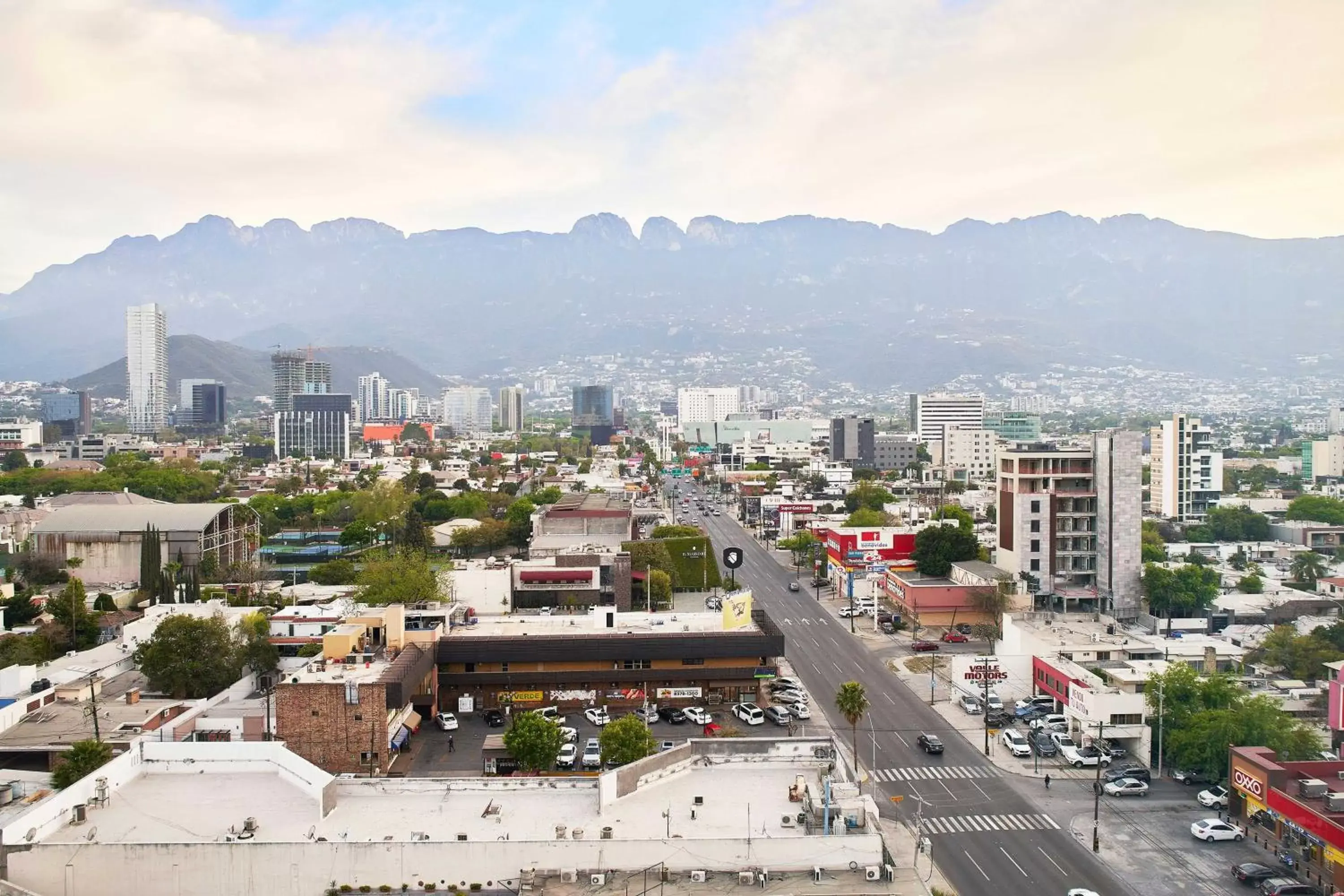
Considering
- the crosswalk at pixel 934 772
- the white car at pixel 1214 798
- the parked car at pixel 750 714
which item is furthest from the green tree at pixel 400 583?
the white car at pixel 1214 798

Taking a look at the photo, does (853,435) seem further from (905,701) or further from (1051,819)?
(1051,819)

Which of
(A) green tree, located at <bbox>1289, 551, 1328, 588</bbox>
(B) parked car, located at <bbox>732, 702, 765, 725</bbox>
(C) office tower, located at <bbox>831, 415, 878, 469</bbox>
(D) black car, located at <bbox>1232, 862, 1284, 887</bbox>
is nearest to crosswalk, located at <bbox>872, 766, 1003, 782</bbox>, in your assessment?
(B) parked car, located at <bbox>732, 702, 765, 725</bbox>

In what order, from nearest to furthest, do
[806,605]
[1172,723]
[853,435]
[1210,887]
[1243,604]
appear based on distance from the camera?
[1210,887]
[1172,723]
[1243,604]
[806,605]
[853,435]

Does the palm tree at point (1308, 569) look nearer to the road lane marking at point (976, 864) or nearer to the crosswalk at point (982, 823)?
the crosswalk at point (982, 823)

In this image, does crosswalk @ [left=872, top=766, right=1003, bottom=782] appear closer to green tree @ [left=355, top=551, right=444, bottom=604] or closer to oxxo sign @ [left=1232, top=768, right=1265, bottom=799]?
oxxo sign @ [left=1232, top=768, right=1265, bottom=799]

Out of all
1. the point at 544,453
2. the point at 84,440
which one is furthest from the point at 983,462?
the point at 84,440

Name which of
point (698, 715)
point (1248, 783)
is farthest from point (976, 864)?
point (698, 715)
